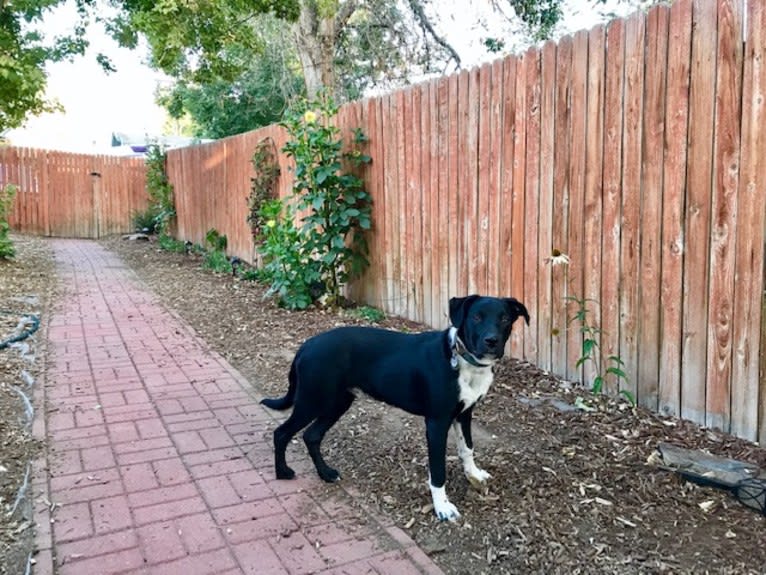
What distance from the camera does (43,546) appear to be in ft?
8.13

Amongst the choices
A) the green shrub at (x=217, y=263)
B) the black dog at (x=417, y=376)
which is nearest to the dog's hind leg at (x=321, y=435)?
the black dog at (x=417, y=376)

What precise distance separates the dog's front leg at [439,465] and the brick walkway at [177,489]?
0.73 feet

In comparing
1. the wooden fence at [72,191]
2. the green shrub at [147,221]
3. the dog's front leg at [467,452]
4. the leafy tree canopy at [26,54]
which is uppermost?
the leafy tree canopy at [26,54]

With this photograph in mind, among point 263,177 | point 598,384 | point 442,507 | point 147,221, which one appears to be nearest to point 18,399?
point 442,507

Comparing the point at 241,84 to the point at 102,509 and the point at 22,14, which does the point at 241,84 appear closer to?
the point at 22,14

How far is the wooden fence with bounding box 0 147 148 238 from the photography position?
1516 cm

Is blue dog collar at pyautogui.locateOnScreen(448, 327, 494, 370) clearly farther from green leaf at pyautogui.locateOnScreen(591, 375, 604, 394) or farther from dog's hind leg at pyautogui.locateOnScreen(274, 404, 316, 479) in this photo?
green leaf at pyautogui.locateOnScreen(591, 375, 604, 394)

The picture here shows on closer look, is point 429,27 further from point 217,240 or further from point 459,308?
point 459,308

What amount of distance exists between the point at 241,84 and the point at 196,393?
17060 millimetres

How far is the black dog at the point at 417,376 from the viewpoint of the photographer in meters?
2.72

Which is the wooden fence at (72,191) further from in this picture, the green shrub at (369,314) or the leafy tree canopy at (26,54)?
the green shrub at (369,314)

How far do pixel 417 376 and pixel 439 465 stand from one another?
40 cm

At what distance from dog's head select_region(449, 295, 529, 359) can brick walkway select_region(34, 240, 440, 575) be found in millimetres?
855

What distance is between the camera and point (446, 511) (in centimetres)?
274
